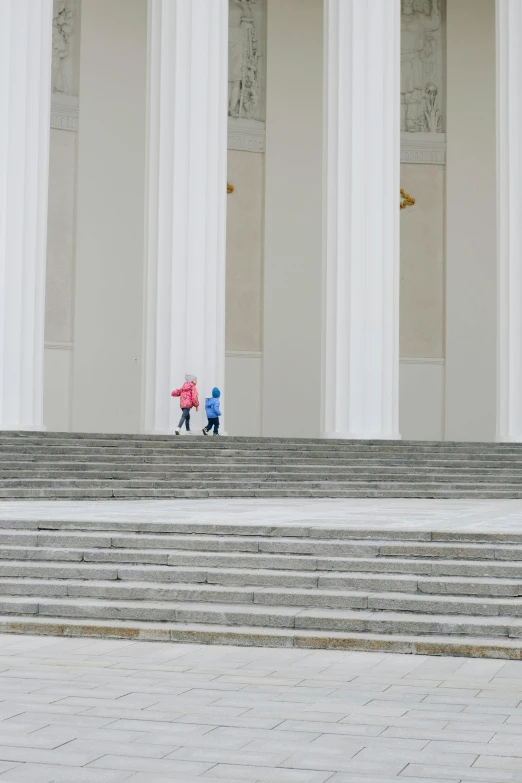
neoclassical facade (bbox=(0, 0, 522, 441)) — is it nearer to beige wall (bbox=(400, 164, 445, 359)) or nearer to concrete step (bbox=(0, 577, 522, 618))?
beige wall (bbox=(400, 164, 445, 359))

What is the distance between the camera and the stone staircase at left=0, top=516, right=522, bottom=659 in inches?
333

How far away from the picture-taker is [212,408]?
22375 millimetres

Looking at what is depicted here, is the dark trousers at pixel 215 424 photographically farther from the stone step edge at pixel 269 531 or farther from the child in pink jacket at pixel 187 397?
the stone step edge at pixel 269 531

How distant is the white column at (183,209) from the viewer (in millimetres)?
23672

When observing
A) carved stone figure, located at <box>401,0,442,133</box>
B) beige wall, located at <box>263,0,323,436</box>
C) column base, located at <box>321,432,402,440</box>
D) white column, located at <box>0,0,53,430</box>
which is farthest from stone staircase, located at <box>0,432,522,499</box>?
carved stone figure, located at <box>401,0,442,133</box>

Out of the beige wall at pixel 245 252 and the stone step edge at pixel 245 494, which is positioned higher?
the beige wall at pixel 245 252

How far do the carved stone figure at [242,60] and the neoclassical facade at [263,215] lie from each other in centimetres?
6

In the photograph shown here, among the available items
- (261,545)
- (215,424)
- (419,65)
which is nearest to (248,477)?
(215,424)

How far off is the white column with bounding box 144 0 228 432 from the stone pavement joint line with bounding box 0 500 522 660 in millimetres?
12415

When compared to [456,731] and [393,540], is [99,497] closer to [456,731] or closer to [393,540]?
[393,540]

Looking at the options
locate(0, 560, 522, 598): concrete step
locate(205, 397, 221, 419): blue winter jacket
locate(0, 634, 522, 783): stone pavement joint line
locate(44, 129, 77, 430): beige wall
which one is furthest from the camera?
locate(44, 129, 77, 430): beige wall

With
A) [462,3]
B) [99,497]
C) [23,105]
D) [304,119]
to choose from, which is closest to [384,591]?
[99,497]

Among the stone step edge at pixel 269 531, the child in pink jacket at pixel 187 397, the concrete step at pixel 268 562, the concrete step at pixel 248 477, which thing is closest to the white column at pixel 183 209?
the child in pink jacket at pixel 187 397

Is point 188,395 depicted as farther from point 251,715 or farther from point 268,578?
point 251,715
